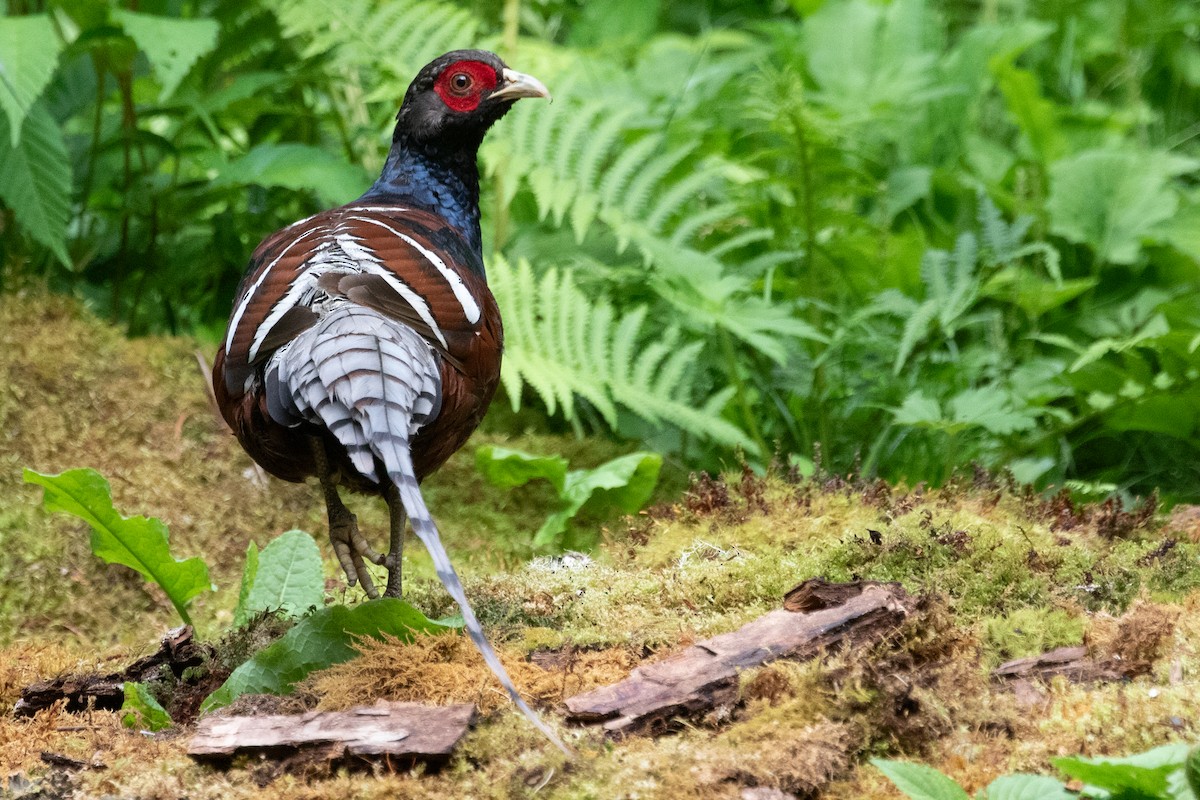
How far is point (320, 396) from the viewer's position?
2.85 meters

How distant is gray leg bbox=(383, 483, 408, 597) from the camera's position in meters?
3.66

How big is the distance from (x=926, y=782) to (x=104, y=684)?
2119 millimetres

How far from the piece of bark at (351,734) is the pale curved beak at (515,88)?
255cm

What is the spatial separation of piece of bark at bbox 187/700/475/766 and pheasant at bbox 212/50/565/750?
7.6 inches

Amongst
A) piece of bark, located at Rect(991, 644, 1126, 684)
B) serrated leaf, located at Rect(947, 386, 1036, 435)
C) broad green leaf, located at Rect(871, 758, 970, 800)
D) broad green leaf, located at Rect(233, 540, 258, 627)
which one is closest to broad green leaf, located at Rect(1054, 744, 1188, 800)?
broad green leaf, located at Rect(871, 758, 970, 800)

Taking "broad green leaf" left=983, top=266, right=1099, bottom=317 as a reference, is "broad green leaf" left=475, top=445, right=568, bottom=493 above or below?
below

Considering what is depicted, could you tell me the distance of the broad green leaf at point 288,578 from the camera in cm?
371

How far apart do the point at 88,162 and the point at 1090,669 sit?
5.11 metres

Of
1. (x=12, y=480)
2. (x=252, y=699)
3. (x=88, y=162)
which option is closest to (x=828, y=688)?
(x=252, y=699)

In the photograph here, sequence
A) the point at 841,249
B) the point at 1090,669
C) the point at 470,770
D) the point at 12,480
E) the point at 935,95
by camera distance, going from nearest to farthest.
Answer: the point at 470,770 < the point at 1090,669 < the point at 12,480 < the point at 841,249 < the point at 935,95

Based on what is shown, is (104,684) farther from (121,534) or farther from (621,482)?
(621,482)

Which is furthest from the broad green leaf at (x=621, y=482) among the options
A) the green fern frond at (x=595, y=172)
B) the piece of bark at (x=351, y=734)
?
the piece of bark at (x=351, y=734)

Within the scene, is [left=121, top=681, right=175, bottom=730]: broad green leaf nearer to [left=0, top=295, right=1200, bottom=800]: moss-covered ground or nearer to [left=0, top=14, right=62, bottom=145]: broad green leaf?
[left=0, top=295, right=1200, bottom=800]: moss-covered ground

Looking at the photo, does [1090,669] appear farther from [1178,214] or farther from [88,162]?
[88,162]
